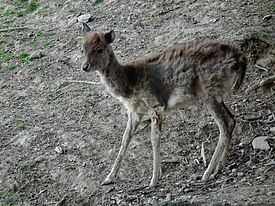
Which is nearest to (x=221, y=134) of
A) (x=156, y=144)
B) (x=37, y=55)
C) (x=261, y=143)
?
(x=261, y=143)

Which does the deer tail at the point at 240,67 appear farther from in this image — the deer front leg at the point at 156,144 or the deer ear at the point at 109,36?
the deer ear at the point at 109,36

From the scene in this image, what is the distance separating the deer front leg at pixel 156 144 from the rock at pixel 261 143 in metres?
1.21

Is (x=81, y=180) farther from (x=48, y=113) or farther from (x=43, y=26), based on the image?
(x=43, y=26)

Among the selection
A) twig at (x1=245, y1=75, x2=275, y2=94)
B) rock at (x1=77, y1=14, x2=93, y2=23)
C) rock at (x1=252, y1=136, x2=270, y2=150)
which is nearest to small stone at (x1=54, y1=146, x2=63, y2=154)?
rock at (x1=252, y1=136, x2=270, y2=150)

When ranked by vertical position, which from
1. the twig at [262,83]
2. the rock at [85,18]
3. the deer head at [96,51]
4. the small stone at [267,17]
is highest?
the deer head at [96,51]

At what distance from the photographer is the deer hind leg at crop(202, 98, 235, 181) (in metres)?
7.50

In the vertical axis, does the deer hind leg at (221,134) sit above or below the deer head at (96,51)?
below

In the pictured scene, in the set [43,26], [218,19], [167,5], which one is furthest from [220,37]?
[43,26]

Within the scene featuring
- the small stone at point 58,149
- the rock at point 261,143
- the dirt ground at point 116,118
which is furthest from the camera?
the small stone at point 58,149

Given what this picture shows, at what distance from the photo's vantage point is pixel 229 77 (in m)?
7.45

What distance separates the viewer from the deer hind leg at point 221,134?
24.6 feet

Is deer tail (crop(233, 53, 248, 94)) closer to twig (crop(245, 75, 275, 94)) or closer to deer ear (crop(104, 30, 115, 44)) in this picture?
twig (crop(245, 75, 275, 94))

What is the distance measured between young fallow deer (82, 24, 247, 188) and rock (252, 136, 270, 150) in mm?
→ 434

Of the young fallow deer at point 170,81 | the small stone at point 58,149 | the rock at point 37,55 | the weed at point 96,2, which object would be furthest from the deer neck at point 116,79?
the weed at point 96,2
